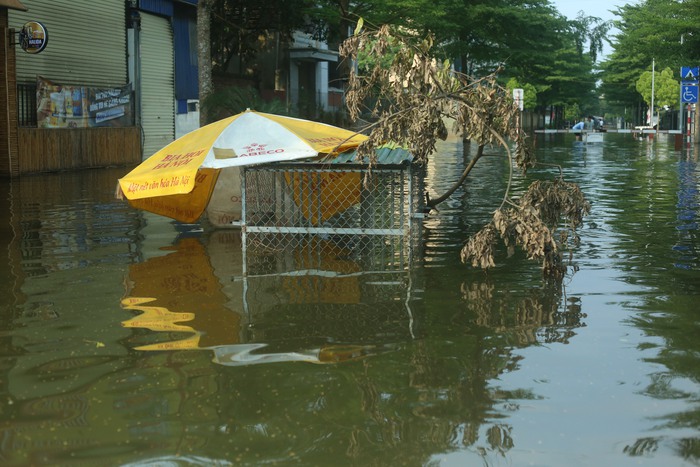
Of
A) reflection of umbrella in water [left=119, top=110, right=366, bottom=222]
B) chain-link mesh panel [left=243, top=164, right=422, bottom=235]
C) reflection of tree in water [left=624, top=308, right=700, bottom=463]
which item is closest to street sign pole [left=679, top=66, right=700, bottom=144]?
chain-link mesh panel [left=243, top=164, right=422, bottom=235]

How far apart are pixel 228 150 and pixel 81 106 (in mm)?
20075

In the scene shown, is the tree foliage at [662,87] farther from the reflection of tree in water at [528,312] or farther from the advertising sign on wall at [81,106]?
the reflection of tree in water at [528,312]

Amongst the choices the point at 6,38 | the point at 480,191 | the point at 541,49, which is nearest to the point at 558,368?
the point at 480,191

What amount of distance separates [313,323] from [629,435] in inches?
116

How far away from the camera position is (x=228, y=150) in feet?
28.9

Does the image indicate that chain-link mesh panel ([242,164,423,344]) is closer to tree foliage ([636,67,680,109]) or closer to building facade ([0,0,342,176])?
building facade ([0,0,342,176])

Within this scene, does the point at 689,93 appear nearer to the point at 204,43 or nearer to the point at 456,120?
the point at 204,43

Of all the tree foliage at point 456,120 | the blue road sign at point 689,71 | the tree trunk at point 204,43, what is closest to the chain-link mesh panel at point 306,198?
the tree foliage at point 456,120

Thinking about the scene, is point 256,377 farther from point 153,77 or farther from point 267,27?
point 267,27

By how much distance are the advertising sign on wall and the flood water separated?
1546cm

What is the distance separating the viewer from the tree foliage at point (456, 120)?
8.76 meters

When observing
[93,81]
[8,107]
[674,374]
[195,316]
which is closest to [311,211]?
[195,316]

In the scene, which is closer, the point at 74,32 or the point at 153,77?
the point at 74,32

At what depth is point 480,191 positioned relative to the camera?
19.0 m
